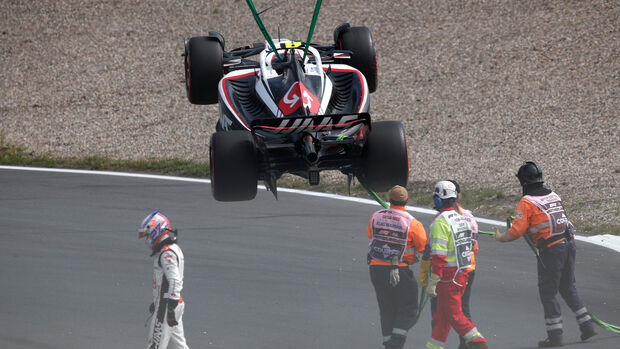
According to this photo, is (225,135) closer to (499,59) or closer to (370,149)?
A: (370,149)

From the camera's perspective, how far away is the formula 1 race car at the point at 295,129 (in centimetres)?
940

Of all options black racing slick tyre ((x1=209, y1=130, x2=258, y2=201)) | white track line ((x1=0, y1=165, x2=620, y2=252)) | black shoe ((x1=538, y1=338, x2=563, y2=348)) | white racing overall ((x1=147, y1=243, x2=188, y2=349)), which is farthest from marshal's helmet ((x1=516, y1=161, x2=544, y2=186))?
white track line ((x1=0, y1=165, x2=620, y2=252))

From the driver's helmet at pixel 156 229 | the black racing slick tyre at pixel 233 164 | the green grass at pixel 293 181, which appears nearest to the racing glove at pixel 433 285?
the black racing slick tyre at pixel 233 164

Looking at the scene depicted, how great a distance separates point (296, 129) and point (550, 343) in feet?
15.1

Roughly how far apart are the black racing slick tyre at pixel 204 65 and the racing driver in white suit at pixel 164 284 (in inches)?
76.6

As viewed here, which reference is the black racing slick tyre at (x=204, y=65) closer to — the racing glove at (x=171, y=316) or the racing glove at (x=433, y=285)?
the racing glove at (x=171, y=316)

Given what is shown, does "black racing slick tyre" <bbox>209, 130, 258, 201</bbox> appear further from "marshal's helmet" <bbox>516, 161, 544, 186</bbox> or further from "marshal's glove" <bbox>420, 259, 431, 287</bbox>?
"marshal's helmet" <bbox>516, 161, 544, 186</bbox>

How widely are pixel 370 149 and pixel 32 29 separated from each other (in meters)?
30.9

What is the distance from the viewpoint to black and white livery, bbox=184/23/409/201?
941cm

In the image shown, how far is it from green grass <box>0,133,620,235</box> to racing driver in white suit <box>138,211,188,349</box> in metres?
10.1

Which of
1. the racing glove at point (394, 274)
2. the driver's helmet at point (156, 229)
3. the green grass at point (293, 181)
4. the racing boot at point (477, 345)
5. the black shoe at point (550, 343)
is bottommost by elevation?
the green grass at point (293, 181)

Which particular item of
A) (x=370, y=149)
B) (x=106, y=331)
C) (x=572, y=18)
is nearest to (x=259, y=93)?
(x=370, y=149)

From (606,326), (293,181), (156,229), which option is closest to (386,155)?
(156,229)

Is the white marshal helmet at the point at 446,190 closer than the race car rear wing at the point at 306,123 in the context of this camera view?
No
